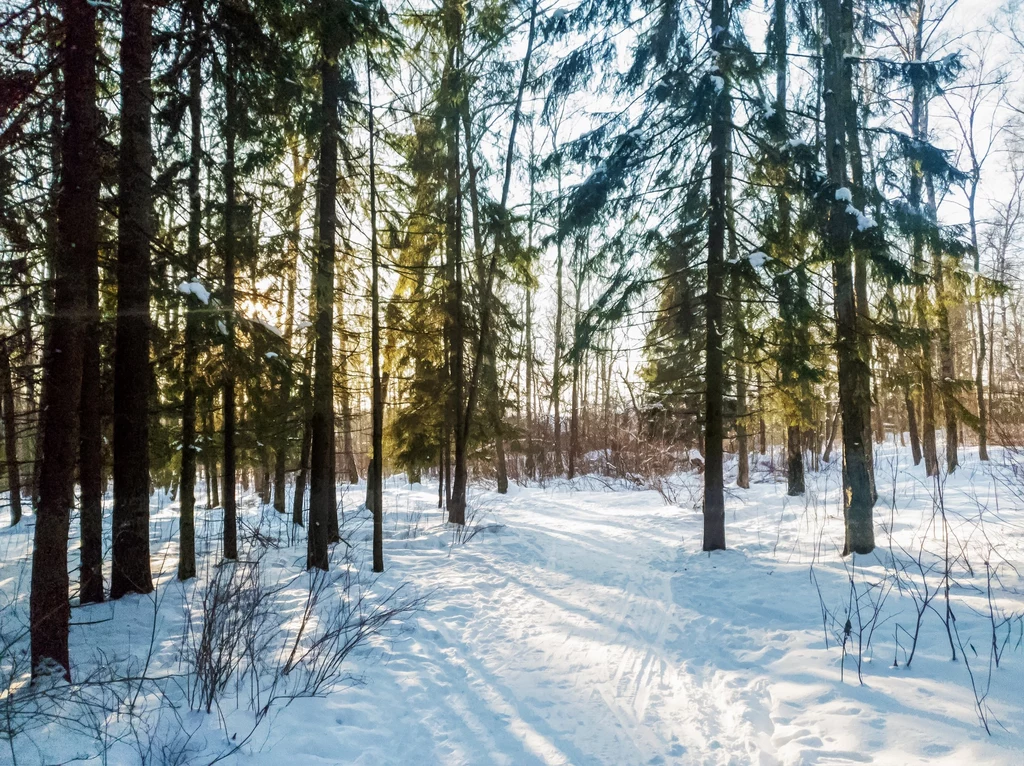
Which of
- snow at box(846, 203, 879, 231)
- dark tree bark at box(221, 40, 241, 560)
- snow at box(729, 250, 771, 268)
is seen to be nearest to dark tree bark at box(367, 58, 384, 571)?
dark tree bark at box(221, 40, 241, 560)

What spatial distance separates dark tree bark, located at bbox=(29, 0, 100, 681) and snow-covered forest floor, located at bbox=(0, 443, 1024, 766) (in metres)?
0.39

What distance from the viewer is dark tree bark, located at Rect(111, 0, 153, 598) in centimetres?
638

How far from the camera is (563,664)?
492 cm

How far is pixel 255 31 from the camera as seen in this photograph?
21.1ft

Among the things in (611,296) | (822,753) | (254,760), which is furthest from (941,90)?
(254,760)

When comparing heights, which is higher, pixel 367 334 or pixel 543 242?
pixel 543 242

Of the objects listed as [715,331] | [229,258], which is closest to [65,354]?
[229,258]

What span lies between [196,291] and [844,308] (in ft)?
27.6

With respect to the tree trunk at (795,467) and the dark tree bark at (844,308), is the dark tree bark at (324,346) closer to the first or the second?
the dark tree bark at (844,308)

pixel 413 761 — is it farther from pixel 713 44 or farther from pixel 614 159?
pixel 713 44

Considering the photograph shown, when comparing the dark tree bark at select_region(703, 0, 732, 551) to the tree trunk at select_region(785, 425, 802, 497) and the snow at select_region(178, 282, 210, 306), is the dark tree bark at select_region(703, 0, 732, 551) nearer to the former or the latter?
the tree trunk at select_region(785, 425, 802, 497)

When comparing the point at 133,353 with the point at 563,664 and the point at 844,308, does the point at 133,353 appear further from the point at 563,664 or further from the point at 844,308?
the point at 844,308

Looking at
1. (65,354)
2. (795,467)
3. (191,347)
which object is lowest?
(795,467)

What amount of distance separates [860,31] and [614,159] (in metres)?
4.54
